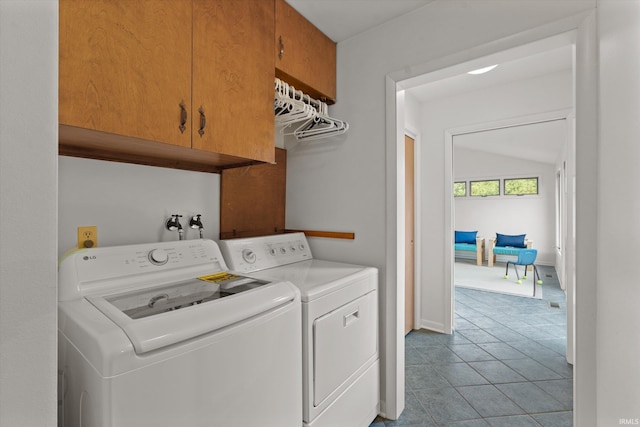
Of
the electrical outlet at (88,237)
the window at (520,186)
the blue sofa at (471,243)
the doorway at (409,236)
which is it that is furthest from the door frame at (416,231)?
the window at (520,186)

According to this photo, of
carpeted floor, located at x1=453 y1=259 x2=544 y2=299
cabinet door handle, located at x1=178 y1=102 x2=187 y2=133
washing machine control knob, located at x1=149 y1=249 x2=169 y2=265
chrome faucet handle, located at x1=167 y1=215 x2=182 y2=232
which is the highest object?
cabinet door handle, located at x1=178 y1=102 x2=187 y2=133

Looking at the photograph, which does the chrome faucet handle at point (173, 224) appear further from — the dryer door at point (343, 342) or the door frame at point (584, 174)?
the door frame at point (584, 174)

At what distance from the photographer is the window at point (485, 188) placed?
7289 mm

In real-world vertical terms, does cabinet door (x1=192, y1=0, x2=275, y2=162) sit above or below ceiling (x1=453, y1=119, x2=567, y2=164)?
below

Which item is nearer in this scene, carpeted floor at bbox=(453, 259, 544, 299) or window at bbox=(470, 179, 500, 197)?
carpeted floor at bbox=(453, 259, 544, 299)

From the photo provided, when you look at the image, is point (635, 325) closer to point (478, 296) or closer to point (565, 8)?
point (565, 8)

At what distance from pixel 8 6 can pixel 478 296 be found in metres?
5.08

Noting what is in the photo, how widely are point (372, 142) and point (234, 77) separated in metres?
0.95

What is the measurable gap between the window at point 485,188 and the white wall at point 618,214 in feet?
22.4

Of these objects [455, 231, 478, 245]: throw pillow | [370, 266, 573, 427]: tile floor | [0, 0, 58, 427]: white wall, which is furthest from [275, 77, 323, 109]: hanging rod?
[455, 231, 478, 245]: throw pillow

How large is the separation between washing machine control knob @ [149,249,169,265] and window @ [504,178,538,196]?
7.88m

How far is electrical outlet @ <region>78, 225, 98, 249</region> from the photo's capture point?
1332mm

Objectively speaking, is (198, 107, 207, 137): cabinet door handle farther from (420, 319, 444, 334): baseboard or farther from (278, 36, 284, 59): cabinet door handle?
(420, 319, 444, 334): baseboard

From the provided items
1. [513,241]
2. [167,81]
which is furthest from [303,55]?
[513,241]
